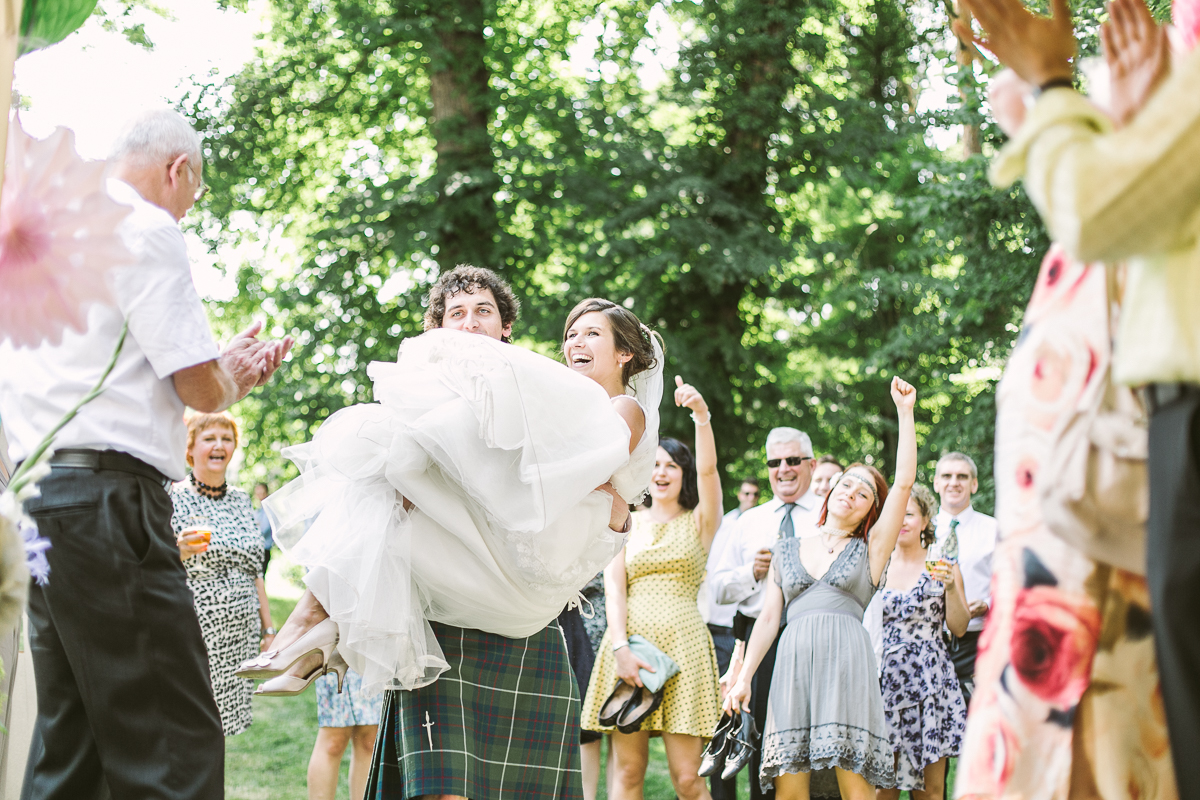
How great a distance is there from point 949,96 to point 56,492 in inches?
365

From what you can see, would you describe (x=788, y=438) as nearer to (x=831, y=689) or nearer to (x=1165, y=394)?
(x=831, y=689)

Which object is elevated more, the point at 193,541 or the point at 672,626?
the point at 193,541

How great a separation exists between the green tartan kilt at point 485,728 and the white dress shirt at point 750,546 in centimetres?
285

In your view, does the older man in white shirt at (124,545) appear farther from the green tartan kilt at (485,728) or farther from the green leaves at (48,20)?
the green leaves at (48,20)

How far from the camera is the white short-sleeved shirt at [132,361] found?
2.51m

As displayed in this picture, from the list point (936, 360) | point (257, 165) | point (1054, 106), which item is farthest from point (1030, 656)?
point (257, 165)

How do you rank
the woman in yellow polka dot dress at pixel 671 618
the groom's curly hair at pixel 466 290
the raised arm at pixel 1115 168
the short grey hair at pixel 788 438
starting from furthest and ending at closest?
1. the short grey hair at pixel 788 438
2. the woman in yellow polka dot dress at pixel 671 618
3. the groom's curly hair at pixel 466 290
4. the raised arm at pixel 1115 168

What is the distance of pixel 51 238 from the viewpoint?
132 cm

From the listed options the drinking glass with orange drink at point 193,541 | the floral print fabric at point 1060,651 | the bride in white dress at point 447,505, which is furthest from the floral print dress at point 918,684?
the floral print fabric at point 1060,651

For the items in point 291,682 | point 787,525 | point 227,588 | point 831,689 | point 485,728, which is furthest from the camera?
point 787,525

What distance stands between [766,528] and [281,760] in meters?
3.64

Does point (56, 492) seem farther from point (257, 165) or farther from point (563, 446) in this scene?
point (257, 165)

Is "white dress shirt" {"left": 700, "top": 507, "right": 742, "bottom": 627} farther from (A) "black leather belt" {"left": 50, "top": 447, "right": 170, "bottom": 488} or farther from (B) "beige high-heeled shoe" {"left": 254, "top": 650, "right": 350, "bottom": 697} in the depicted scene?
(A) "black leather belt" {"left": 50, "top": 447, "right": 170, "bottom": 488}

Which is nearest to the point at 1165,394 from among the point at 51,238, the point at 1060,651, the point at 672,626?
the point at 1060,651
